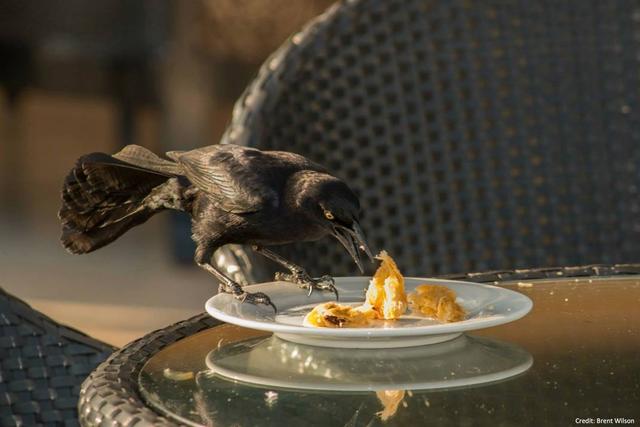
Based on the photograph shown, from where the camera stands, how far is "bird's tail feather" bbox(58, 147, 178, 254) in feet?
3.85

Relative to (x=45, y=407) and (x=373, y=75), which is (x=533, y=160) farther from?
(x=45, y=407)

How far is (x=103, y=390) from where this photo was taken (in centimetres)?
93

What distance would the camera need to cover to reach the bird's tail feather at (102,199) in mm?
1175

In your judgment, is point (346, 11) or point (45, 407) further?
point (346, 11)

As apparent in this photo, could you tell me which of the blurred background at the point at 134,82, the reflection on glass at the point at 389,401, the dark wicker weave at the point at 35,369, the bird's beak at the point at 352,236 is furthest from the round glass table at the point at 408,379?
the blurred background at the point at 134,82

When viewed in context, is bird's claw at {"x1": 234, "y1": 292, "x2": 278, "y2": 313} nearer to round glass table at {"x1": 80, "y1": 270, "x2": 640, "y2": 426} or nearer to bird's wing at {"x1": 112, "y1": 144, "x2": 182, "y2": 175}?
round glass table at {"x1": 80, "y1": 270, "x2": 640, "y2": 426}

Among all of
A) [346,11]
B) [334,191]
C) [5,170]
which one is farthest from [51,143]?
[334,191]

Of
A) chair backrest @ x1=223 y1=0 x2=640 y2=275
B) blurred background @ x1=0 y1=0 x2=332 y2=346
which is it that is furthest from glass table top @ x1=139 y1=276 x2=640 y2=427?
blurred background @ x1=0 y1=0 x2=332 y2=346

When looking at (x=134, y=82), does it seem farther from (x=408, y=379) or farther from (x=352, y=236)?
(x=408, y=379)

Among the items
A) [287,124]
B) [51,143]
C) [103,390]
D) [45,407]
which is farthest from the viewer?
[51,143]

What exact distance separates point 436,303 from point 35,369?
1.80 feet

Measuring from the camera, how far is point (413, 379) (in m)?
0.91

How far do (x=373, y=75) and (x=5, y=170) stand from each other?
226 inches

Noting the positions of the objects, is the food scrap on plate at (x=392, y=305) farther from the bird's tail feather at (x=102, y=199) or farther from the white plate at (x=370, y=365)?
the bird's tail feather at (x=102, y=199)
